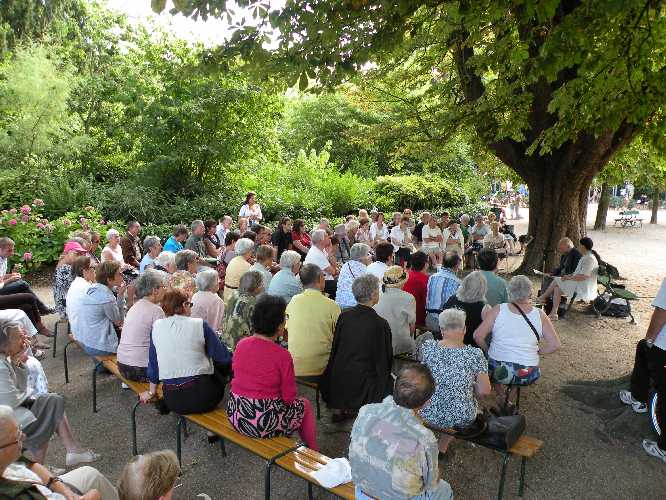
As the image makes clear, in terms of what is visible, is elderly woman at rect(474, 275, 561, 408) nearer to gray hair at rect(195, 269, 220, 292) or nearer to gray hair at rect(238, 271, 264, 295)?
gray hair at rect(238, 271, 264, 295)

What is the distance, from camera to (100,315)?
495 centimetres

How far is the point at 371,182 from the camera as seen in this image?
60.7 ft

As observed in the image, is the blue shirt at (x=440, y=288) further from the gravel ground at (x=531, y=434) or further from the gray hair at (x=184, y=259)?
the gray hair at (x=184, y=259)

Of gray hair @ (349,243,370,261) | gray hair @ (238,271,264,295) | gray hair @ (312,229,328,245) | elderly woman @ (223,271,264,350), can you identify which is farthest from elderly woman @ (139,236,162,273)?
gray hair @ (349,243,370,261)

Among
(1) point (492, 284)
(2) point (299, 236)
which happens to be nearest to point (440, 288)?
(1) point (492, 284)

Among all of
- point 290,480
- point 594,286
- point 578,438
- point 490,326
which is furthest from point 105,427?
point 594,286

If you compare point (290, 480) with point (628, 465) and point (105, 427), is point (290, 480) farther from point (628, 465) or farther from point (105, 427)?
point (628, 465)

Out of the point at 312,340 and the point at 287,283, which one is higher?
the point at 287,283

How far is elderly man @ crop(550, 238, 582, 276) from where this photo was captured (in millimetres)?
8008

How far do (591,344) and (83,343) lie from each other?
6747mm

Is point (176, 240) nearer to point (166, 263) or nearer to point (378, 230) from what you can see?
point (166, 263)

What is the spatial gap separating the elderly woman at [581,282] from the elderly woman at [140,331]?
649cm

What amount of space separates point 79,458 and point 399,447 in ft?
9.73

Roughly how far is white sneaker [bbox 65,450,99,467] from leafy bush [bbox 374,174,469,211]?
1451 cm
